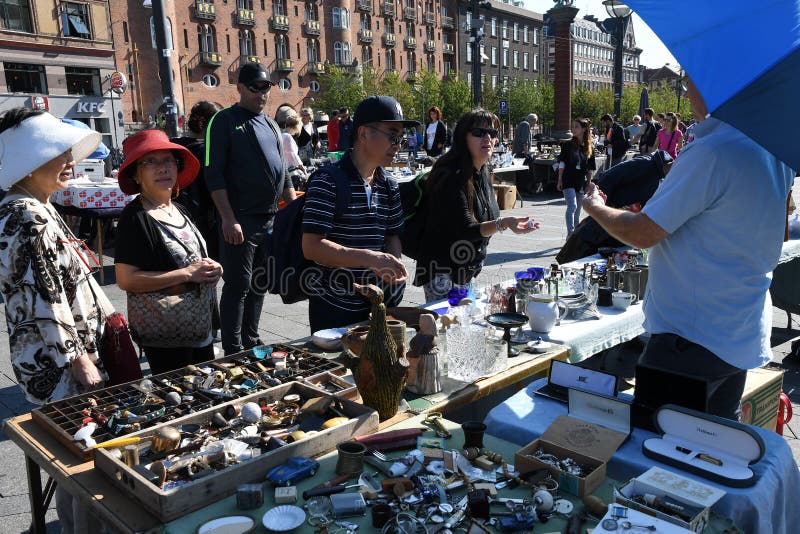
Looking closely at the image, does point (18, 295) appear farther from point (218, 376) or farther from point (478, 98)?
point (478, 98)

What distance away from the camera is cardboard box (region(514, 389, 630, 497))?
5.09 feet

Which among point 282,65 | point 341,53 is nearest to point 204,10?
point 282,65

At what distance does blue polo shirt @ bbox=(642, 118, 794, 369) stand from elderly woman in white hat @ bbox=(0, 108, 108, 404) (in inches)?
77.6

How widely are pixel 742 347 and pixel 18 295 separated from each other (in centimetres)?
238

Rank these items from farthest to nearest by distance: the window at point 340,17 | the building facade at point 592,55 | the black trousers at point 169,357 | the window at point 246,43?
1. the building facade at point 592,55
2. the window at point 340,17
3. the window at point 246,43
4. the black trousers at point 169,357

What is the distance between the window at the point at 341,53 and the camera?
52.2 meters

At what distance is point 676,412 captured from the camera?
1.72m

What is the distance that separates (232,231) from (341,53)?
52.1m

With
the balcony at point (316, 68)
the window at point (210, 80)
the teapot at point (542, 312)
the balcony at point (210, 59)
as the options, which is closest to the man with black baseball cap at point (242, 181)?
the teapot at point (542, 312)

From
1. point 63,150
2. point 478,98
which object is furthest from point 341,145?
point 63,150

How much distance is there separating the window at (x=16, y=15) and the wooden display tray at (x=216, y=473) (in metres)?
37.5

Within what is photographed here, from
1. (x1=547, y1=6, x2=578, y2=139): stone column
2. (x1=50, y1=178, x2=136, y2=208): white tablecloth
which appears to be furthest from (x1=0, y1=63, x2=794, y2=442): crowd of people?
(x1=547, y1=6, x2=578, y2=139): stone column

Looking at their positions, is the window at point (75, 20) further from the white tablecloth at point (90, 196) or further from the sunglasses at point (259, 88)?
the sunglasses at point (259, 88)

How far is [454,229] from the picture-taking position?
11.1 feet
